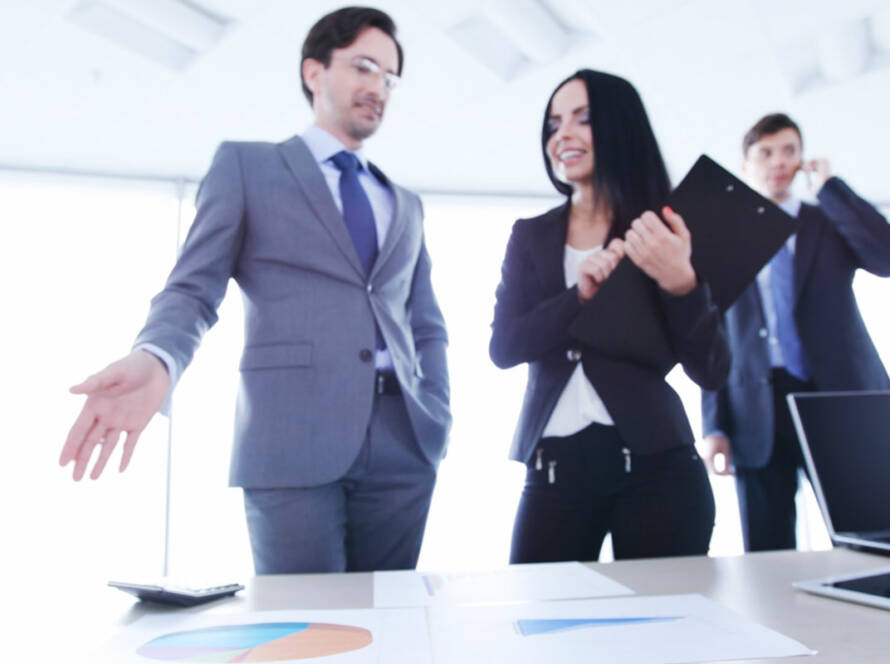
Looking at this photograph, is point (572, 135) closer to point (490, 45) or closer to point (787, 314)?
point (787, 314)

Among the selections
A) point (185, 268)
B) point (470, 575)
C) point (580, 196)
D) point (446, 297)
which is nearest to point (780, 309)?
point (580, 196)

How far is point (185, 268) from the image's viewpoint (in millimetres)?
1251

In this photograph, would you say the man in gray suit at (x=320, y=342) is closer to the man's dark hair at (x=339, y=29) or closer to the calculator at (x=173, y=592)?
the man's dark hair at (x=339, y=29)

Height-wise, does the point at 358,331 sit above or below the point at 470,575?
above

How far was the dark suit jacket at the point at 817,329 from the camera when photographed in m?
2.04

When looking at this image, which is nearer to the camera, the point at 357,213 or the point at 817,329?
the point at 357,213

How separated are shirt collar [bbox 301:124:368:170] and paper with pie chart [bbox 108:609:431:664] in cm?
96

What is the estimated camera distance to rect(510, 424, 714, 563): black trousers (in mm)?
1199

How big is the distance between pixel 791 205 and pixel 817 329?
45cm

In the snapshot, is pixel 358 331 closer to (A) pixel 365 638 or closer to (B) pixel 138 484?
(A) pixel 365 638

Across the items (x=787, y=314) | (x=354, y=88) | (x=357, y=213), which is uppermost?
(x=354, y=88)

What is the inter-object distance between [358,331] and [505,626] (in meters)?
0.70

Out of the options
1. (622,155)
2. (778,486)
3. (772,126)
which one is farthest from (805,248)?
(622,155)

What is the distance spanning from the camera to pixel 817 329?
2078mm
